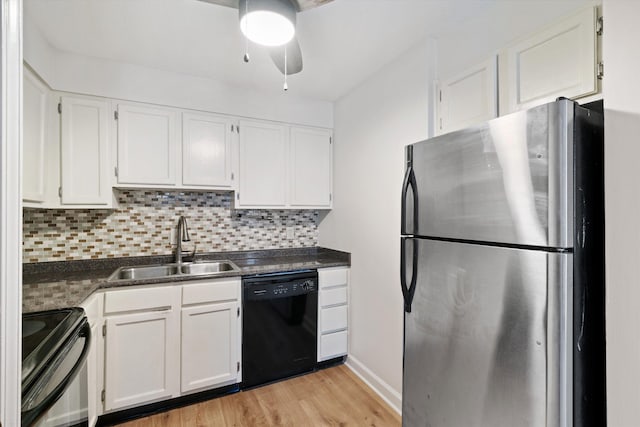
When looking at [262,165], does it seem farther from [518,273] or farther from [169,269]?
[518,273]

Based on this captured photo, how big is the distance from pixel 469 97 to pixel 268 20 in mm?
1117

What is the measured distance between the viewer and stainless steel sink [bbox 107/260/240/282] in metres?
2.32

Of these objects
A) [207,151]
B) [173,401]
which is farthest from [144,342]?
[207,151]

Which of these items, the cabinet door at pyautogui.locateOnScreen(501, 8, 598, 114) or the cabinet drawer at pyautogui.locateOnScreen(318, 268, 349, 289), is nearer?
the cabinet door at pyautogui.locateOnScreen(501, 8, 598, 114)

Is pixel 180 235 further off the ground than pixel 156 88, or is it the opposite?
pixel 156 88

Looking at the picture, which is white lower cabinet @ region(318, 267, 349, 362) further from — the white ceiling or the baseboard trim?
the white ceiling

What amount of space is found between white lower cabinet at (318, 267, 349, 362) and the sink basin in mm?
807

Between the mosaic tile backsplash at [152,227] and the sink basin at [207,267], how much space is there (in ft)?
0.53

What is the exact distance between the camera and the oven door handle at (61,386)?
2.46 feet

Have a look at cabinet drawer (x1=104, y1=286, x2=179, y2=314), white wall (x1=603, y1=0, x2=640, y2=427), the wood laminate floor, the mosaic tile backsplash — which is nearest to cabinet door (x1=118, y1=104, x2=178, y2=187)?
the mosaic tile backsplash

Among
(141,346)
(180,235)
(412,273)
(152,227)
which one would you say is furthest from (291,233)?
(412,273)

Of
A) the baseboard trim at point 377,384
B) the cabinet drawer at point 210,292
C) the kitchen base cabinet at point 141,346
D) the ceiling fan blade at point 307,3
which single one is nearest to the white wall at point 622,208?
the ceiling fan blade at point 307,3

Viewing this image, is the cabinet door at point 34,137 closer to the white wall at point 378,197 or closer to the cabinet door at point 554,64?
the white wall at point 378,197

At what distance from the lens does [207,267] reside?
8.64ft
